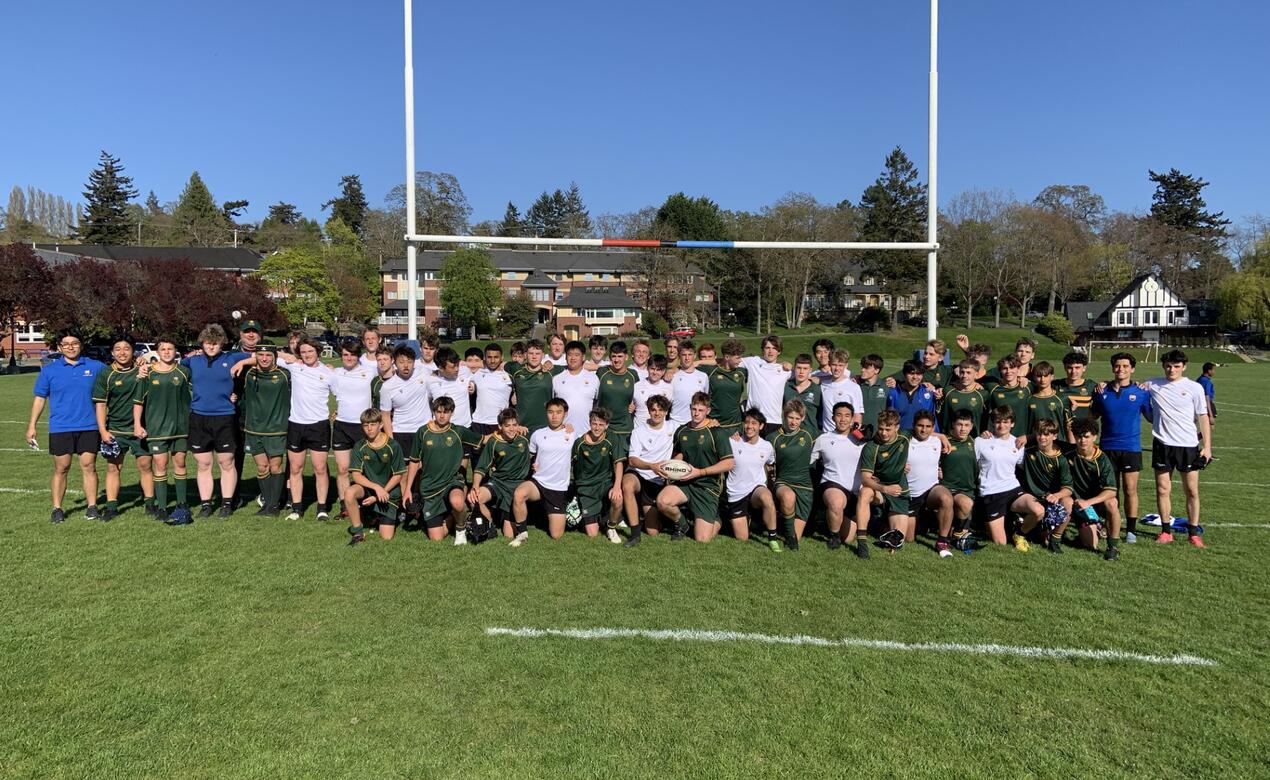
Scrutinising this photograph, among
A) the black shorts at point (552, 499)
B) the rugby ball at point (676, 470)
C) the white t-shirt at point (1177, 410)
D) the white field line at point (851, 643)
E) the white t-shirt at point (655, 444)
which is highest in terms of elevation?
the white t-shirt at point (1177, 410)

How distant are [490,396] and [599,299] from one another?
57.6m

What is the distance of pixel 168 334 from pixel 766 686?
44417mm

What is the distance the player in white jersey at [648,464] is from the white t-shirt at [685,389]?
53 centimetres

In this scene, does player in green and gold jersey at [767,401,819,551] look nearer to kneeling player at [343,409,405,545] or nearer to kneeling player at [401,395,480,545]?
kneeling player at [401,395,480,545]

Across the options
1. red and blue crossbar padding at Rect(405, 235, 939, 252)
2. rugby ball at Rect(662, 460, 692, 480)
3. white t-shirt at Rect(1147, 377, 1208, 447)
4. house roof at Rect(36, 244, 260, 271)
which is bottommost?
rugby ball at Rect(662, 460, 692, 480)

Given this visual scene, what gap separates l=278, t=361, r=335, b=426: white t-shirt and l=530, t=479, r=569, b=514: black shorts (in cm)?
214

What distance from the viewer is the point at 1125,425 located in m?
6.27

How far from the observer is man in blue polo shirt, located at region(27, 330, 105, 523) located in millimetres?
6406

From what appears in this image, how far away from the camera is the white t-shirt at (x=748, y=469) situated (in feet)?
20.4

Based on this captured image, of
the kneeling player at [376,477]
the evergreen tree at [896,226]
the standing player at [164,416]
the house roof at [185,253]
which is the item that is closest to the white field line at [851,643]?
the kneeling player at [376,477]

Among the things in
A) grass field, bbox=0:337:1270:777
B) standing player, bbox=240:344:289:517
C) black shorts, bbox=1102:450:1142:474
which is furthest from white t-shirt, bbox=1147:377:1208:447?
standing player, bbox=240:344:289:517

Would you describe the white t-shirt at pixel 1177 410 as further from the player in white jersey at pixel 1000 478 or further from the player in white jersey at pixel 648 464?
the player in white jersey at pixel 648 464

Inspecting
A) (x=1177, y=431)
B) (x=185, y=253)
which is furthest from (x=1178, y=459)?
(x=185, y=253)

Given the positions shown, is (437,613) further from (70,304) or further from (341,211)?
(341,211)
